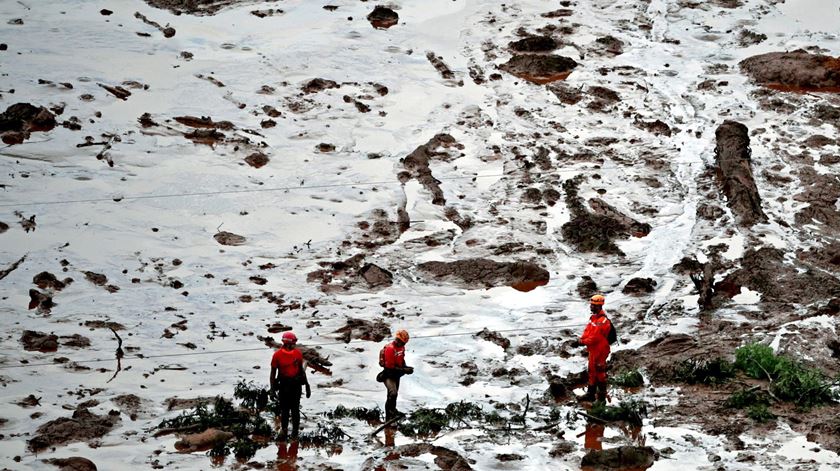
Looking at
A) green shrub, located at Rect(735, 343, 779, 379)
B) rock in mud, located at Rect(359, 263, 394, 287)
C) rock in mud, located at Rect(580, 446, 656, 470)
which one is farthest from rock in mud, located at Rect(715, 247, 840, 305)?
rock in mud, located at Rect(580, 446, 656, 470)

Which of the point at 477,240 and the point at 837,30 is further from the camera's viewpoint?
the point at 837,30

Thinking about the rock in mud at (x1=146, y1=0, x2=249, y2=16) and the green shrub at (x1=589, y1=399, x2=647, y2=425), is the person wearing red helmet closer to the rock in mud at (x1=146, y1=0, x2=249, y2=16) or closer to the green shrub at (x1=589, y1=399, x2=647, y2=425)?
the green shrub at (x1=589, y1=399, x2=647, y2=425)

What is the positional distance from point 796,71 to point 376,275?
1051cm

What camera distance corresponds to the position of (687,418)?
13031 millimetres

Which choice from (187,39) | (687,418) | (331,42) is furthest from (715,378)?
(187,39)

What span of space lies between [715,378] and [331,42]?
13.0 meters

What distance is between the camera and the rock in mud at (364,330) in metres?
16.0

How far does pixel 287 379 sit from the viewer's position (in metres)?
12.5

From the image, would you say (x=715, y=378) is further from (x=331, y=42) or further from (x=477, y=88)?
(x=331, y=42)

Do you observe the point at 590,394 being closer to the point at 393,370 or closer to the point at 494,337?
the point at 393,370

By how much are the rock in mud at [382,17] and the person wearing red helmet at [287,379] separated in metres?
14.0

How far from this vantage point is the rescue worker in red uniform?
1341 cm

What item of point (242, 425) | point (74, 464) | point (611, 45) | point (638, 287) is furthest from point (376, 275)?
point (611, 45)

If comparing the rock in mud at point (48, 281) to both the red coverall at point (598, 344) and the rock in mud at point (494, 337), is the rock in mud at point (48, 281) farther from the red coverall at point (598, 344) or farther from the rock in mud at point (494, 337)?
the red coverall at point (598, 344)
